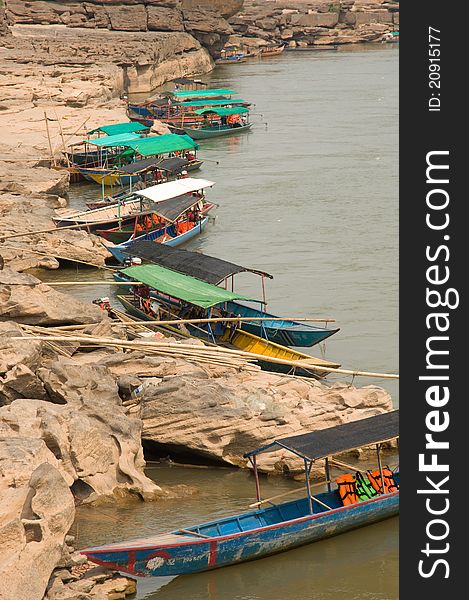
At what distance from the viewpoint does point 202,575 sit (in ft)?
44.2

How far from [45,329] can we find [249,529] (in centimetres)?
644

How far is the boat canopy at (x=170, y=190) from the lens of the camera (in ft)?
102

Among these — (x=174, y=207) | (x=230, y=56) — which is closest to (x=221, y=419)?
(x=174, y=207)

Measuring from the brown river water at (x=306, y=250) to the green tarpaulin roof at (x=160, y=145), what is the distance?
210 cm

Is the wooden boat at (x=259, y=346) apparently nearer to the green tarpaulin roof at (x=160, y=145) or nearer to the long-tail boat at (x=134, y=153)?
the long-tail boat at (x=134, y=153)

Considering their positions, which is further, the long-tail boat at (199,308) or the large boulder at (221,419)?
the long-tail boat at (199,308)

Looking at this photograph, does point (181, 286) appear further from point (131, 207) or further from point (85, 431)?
point (131, 207)

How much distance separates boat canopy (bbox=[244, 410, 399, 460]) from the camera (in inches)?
549

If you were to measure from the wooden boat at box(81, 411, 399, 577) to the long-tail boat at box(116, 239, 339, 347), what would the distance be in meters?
6.44

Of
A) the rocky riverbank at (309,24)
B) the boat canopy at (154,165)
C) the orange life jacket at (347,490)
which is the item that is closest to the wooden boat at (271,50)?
the rocky riverbank at (309,24)

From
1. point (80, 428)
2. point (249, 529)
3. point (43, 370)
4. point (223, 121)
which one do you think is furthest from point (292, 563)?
point (223, 121)

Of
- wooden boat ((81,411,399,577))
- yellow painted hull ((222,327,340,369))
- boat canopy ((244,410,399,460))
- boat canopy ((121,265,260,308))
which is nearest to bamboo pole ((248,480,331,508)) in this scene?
wooden boat ((81,411,399,577))

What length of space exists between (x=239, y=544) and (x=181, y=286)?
949 cm

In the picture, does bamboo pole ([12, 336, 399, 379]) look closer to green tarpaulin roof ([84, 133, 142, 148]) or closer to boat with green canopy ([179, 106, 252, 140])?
green tarpaulin roof ([84, 133, 142, 148])
